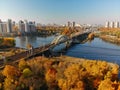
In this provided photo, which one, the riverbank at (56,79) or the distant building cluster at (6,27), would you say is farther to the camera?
the distant building cluster at (6,27)

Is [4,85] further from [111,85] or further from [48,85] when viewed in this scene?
[111,85]

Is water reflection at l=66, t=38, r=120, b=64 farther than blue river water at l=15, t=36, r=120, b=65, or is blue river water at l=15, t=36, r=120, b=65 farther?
blue river water at l=15, t=36, r=120, b=65

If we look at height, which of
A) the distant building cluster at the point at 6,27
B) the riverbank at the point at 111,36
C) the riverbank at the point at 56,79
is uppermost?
the distant building cluster at the point at 6,27

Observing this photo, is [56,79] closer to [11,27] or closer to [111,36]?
[111,36]

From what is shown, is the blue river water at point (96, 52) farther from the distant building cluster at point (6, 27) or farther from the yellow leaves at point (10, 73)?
the distant building cluster at point (6, 27)

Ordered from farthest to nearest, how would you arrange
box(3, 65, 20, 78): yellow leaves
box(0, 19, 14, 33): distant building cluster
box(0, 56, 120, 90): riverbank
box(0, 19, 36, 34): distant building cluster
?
1. box(0, 19, 36, 34): distant building cluster
2. box(0, 19, 14, 33): distant building cluster
3. box(3, 65, 20, 78): yellow leaves
4. box(0, 56, 120, 90): riverbank

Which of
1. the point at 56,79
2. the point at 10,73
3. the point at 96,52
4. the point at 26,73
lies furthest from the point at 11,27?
the point at 56,79

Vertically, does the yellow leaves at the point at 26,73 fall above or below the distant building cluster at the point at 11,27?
below

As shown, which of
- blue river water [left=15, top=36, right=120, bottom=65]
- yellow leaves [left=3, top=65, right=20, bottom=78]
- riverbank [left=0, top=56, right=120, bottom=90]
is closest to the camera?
riverbank [left=0, top=56, right=120, bottom=90]

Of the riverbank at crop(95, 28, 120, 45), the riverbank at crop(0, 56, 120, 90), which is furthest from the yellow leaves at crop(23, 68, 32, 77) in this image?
the riverbank at crop(95, 28, 120, 45)

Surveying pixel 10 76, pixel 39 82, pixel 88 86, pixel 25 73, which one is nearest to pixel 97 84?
pixel 88 86

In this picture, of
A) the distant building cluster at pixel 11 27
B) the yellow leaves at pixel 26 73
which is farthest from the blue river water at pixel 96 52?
the distant building cluster at pixel 11 27

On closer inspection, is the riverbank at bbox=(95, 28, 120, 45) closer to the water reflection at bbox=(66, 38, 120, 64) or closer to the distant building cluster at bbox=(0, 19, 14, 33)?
the water reflection at bbox=(66, 38, 120, 64)
